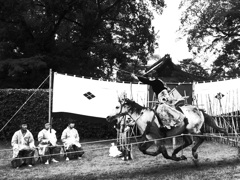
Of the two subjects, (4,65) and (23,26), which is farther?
(23,26)

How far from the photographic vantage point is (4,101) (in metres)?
14.7

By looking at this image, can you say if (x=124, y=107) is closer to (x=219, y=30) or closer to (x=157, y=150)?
(x=157, y=150)

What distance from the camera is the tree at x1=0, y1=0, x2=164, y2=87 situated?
18922 millimetres

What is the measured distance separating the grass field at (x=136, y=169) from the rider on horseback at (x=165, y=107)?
1.22m

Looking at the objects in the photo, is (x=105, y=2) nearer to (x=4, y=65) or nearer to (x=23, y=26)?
(x=23, y=26)

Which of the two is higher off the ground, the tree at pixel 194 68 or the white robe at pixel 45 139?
the tree at pixel 194 68

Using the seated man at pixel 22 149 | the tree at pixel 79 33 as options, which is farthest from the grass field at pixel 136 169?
the tree at pixel 79 33

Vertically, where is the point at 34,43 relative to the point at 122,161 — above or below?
above

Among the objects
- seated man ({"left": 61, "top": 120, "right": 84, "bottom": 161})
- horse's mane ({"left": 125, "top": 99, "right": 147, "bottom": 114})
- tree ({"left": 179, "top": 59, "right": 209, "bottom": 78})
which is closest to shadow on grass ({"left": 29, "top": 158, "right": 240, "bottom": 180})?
horse's mane ({"left": 125, "top": 99, "right": 147, "bottom": 114})

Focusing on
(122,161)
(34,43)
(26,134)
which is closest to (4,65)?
(34,43)

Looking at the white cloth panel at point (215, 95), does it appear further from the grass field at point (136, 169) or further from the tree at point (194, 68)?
the tree at point (194, 68)

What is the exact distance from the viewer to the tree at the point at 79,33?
18922 mm

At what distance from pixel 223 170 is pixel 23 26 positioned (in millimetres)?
15599

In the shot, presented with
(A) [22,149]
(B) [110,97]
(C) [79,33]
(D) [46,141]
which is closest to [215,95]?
(B) [110,97]
